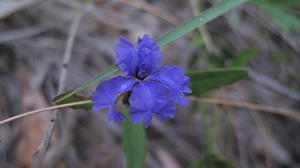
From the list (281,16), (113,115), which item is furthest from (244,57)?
(113,115)

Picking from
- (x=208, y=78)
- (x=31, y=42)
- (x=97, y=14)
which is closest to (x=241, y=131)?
(x=208, y=78)

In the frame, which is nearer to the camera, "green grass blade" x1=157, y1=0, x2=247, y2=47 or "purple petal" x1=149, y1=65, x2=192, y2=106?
"purple petal" x1=149, y1=65, x2=192, y2=106

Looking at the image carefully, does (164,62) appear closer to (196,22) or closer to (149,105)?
(196,22)

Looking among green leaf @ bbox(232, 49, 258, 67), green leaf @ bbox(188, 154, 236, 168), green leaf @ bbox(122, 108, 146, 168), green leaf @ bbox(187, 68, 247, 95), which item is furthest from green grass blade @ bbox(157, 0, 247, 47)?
green leaf @ bbox(188, 154, 236, 168)

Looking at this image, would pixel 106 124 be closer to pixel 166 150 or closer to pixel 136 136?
pixel 166 150

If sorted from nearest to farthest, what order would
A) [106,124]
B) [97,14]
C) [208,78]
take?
1. [208,78]
2. [106,124]
3. [97,14]

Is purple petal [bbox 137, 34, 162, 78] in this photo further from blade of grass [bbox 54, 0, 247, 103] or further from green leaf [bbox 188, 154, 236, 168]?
green leaf [bbox 188, 154, 236, 168]
